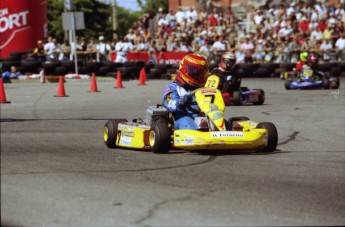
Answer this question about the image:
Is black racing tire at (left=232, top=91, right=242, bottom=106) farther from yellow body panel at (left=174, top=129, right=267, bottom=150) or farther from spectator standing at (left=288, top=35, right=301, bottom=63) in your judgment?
spectator standing at (left=288, top=35, right=301, bottom=63)

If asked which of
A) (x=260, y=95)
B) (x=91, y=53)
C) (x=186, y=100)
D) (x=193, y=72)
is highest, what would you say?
(x=193, y=72)

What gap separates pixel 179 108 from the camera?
9922 millimetres

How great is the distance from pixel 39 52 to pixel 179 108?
67.3 ft

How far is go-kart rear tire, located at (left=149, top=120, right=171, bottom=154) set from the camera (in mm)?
9289

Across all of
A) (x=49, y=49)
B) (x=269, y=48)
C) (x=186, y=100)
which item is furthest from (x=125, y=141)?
(x=269, y=48)

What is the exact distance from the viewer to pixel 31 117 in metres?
14.1

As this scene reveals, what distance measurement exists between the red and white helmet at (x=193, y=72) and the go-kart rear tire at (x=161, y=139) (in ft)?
3.04

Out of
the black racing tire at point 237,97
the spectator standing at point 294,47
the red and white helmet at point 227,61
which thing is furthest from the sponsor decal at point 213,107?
the spectator standing at point 294,47

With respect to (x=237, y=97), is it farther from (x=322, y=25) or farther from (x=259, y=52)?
(x=259, y=52)

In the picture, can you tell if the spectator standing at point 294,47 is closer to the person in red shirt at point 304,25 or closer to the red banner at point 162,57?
the person in red shirt at point 304,25

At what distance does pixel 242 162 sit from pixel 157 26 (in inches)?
1072

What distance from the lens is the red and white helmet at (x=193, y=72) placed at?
33.4 ft

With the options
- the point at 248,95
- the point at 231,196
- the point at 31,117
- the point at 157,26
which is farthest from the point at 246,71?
the point at 231,196

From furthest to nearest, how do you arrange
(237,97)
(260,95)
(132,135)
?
(260,95) → (237,97) → (132,135)
